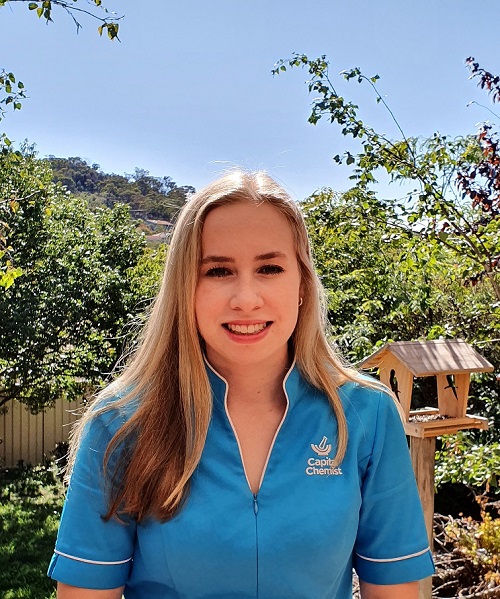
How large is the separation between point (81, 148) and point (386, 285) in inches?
354

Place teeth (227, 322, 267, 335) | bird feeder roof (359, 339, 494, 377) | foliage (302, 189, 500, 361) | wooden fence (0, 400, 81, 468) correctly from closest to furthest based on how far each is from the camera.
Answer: teeth (227, 322, 267, 335) → bird feeder roof (359, 339, 494, 377) → foliage (302, 189, 500, 361) → wooden fence (0, 400, 81, 468)

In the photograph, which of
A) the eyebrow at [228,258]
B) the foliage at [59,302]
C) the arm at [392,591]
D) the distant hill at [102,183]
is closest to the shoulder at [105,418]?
the eyebrow at [228,258]

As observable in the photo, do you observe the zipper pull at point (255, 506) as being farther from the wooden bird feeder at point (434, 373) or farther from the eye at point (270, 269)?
the wooden bird feeder at point (434, 373)

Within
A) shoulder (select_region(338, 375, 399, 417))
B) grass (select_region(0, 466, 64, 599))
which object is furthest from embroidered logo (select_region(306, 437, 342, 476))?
grass (select_region(0, 466, 64, 599))

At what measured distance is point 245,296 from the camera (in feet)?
3.78

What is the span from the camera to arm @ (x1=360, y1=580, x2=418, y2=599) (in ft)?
3.92

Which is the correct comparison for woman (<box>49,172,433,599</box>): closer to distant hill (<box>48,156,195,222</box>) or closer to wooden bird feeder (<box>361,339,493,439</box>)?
wooden bird feeder (<box>361,339,493,439</box>)

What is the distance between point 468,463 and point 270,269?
1.97 meters

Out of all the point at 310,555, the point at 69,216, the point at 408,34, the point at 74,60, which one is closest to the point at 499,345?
the point at 408,34

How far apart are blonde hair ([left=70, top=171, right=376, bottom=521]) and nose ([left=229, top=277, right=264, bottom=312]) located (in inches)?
3.4

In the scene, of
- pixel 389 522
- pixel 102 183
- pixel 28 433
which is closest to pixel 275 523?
pixel 389 522

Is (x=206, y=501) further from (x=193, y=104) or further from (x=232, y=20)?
(x=193, y=104)

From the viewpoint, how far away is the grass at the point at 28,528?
5055 millimetres

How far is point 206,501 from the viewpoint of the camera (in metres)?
1.11
